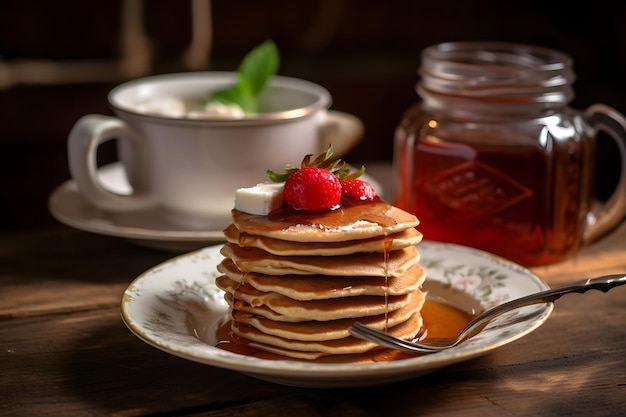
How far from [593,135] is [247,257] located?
574mm

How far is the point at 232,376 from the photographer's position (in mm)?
818

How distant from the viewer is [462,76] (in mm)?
1160

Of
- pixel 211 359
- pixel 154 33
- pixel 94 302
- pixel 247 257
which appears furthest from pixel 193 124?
pixel 154 33

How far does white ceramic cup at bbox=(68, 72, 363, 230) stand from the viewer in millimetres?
1183

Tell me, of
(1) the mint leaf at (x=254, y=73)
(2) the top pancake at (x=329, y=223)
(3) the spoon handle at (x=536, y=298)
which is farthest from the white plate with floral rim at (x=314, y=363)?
(1) the mint leaf at (x=254, y=73)

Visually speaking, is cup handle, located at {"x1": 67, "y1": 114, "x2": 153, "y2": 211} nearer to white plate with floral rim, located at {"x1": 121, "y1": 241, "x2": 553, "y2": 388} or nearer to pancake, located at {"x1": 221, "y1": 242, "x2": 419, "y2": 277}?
white plate with floral rim, located at {"x1": 121, "y1": 241, "x2": 553, "y2": 388}

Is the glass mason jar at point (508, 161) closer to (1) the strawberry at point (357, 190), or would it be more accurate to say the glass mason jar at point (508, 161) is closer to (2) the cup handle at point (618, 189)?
(2) the cup handle at point (618, 189)

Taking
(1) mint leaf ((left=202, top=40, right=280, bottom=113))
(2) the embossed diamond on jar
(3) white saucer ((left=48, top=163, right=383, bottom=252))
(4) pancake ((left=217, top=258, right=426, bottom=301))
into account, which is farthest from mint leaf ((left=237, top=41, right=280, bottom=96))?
(4) pancake ((left=217, top=258, right=426, bottom=301))

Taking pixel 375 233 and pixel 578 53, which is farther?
pixel 578 53

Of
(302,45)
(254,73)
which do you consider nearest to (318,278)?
(254,73)

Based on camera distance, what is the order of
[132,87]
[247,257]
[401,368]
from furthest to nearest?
1. [132,87]
2. [247,257]
3. [401,368]

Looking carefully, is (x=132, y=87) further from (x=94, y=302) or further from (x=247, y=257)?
(x=247, y=257)

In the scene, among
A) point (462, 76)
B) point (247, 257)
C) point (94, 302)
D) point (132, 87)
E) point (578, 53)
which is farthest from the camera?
point (578, 53)

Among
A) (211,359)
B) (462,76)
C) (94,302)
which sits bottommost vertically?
(94,302)
